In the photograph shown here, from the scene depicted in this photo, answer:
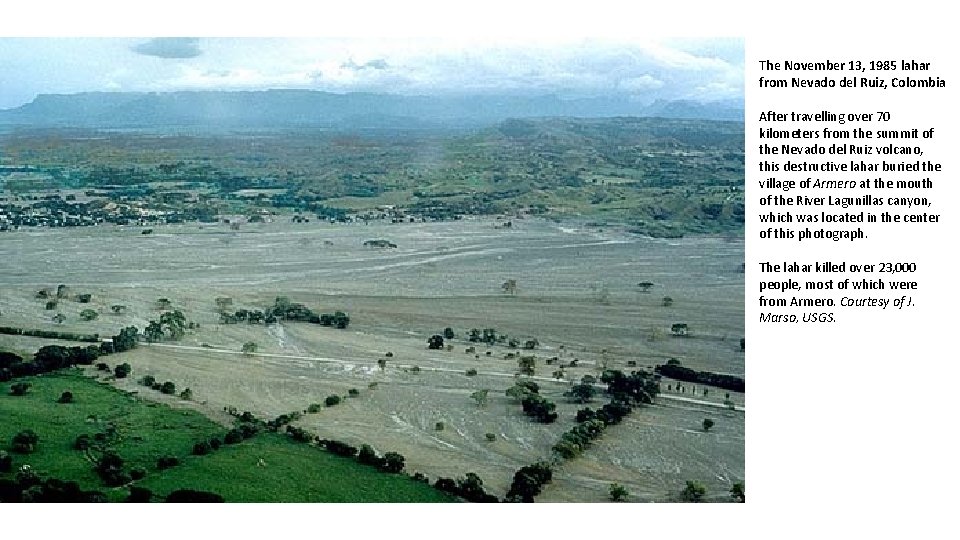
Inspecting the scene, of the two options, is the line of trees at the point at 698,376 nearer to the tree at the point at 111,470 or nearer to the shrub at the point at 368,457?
the shrub at the point at 368,457

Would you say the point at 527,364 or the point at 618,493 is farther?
the point at 527,364

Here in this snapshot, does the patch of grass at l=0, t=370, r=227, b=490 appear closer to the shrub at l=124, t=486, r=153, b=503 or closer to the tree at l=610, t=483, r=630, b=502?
the shrub at l=124, t=486, r=153, b=503

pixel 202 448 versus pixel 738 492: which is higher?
pixel 202 448

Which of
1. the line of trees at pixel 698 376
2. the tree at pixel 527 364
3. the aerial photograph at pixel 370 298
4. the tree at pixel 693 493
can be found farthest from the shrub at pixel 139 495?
the line of trees at pixel 698 376

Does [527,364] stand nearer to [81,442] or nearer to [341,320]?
[341,320]

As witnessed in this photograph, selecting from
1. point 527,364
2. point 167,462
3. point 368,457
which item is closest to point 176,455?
point 167,462

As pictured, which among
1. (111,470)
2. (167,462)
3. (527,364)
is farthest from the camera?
(527,364)
